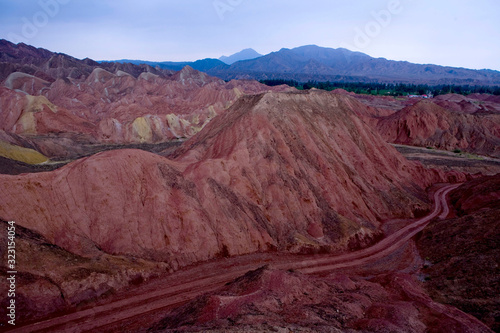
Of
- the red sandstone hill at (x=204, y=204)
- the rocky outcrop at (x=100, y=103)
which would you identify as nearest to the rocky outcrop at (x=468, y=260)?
the red sandstone hill at (x=204, y=204)

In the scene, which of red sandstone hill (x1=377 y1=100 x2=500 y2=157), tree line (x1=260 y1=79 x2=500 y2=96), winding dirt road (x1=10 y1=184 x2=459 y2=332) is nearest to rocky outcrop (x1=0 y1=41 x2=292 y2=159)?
tree line (x1=260 y1=79 x2=500 y2=96)

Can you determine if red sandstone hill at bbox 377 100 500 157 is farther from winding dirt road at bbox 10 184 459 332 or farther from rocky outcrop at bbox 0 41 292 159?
rocky outcrop at bbox 0 41 292 159

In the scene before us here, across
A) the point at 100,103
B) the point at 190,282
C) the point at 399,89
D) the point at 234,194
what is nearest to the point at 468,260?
the point at 234,194

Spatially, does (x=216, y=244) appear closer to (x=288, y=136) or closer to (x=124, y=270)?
(x=124, y=270)

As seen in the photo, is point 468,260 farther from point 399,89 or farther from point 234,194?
point 399,89

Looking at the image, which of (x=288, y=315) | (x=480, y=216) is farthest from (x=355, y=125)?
(x=288, y=315)

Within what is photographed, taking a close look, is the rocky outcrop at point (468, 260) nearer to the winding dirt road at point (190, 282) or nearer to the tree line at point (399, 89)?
the winding dirt road at point (190, 282)

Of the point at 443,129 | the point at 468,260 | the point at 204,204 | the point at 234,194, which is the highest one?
the point at 443,129

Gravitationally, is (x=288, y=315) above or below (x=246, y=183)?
below
